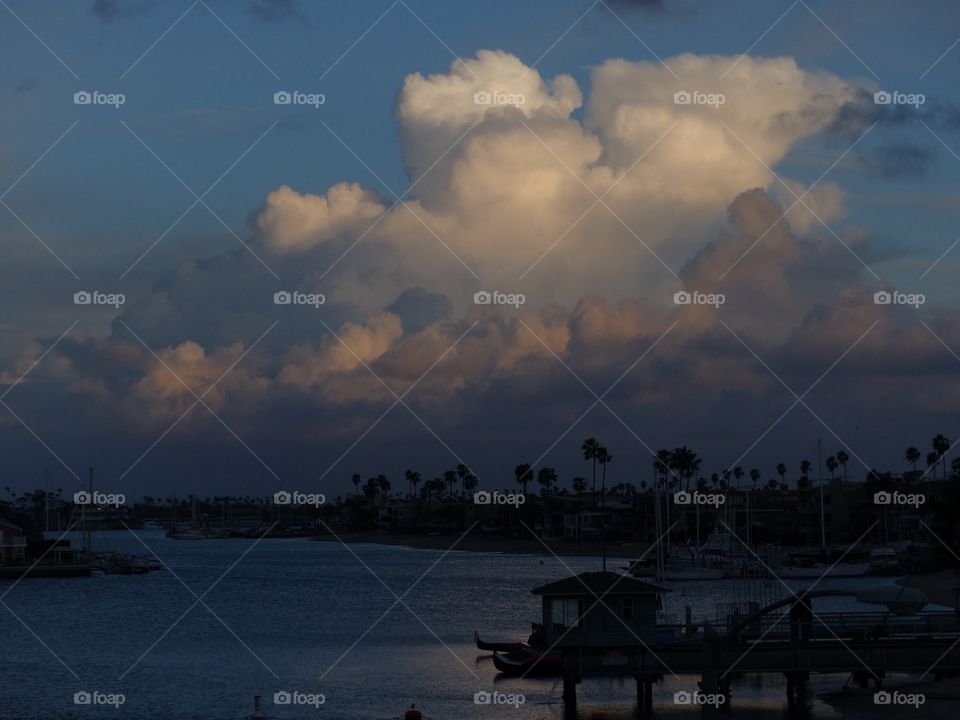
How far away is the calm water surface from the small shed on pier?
8.05 ft

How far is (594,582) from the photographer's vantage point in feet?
150

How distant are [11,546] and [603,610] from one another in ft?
360

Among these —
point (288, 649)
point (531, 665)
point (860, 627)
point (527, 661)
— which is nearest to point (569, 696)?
point (531, 665)

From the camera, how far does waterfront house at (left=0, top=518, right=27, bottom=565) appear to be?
13738 centimetres

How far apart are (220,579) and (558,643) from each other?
331 ft

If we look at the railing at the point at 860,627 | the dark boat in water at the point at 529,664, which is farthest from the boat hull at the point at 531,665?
the railing at the point at 860,627

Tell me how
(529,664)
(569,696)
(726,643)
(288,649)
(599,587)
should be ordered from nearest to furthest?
(726,643) → (569,696) → (599,587) → (529,664) → (288,649)

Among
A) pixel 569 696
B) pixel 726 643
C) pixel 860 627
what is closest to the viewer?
pixel 726 643

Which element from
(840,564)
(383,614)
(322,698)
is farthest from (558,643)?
(840,564)

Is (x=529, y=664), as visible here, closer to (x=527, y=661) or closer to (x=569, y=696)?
(x=527, y=661)

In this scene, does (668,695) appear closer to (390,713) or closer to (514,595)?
(390,713)

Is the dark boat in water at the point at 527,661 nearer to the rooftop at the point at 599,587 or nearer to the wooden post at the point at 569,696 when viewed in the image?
the rooftop at the point at 599,587

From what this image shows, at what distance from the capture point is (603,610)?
4544 centimetres

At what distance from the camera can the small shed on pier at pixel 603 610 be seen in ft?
148
